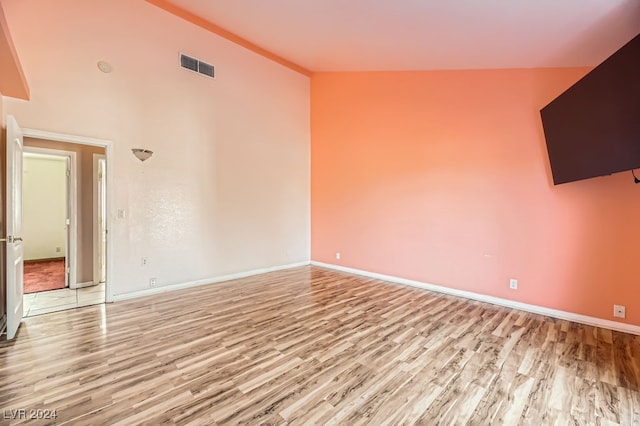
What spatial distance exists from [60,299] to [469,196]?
6.03 m

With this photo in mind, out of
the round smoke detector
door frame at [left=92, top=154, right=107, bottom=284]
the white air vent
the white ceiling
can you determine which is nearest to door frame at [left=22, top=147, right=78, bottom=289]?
door frame at [left=92, top=154, right=107, bottom=284]

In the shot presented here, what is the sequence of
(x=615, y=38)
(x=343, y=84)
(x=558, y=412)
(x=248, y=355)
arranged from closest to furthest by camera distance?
(x=558, y=412) < (x=248, y=355) < (x=615, y=38) < (x=343, y=84)

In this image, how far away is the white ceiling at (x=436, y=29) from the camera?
2.71 meters

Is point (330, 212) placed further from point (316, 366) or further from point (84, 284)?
point (84, 284)

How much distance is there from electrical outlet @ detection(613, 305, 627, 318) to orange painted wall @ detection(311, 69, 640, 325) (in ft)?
0.18

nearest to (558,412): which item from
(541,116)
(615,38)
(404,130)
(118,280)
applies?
(541,116)

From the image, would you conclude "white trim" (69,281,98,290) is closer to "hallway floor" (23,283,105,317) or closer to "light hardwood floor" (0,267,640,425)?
"hallway floor" (23,283,105,317)

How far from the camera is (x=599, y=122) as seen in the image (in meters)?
2.64

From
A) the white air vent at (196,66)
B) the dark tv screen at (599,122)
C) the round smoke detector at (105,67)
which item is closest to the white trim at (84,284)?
the round smoke detector at (105,67)

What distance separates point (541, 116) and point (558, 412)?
316 centimetres

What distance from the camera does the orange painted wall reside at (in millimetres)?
3436

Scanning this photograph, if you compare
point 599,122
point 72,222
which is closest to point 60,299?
point 72,222

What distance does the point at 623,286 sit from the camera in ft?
10.8

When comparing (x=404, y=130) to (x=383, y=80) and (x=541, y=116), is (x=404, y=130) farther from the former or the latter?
(x=541, y=116)
